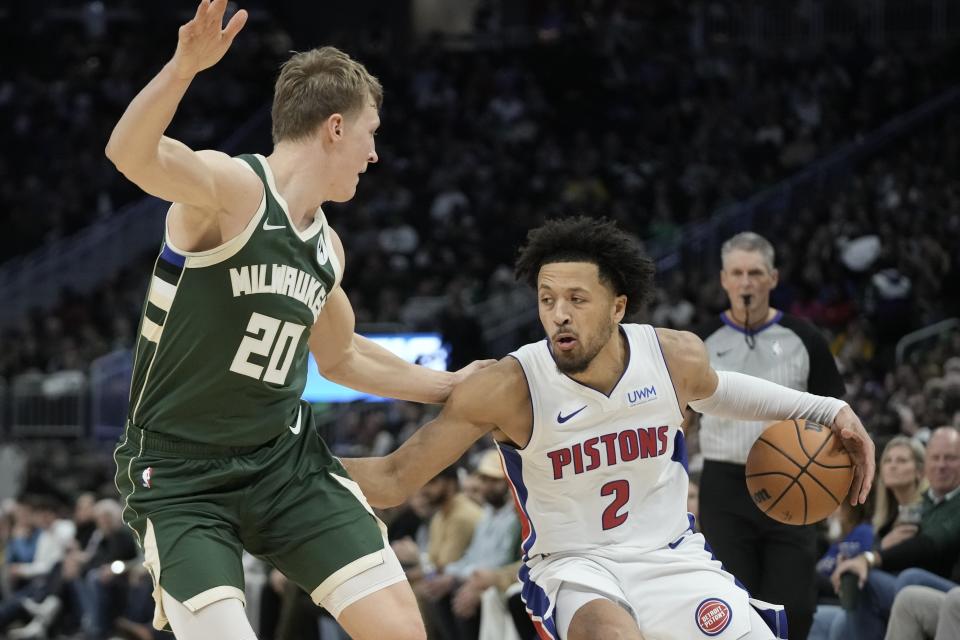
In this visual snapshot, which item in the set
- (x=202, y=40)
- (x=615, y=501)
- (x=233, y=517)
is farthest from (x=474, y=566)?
(x=202, y=40)

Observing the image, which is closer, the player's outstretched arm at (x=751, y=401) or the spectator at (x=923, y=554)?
the player's outstretched arm at (x=751, y=401)

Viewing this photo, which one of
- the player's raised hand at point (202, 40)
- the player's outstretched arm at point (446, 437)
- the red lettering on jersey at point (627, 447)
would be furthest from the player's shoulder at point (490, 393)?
the player's raised hand at point (202, 40)

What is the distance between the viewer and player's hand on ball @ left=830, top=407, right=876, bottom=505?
4840mm

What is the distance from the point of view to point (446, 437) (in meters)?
4.53

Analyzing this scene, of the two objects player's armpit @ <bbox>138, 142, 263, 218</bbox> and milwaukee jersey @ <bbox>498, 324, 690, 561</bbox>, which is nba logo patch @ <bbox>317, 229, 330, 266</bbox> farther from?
milwaukee jersey @ <bbox>498, 324, 690, 561</bbox>

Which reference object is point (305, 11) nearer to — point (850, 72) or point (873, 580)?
point (850, 72)

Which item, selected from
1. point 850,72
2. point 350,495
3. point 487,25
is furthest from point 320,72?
point 487,25

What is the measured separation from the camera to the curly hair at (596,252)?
4648 mm

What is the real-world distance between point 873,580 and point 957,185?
8850 mm

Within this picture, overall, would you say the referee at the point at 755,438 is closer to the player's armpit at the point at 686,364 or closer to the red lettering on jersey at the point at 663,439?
the player's armpit at the point at 686,364

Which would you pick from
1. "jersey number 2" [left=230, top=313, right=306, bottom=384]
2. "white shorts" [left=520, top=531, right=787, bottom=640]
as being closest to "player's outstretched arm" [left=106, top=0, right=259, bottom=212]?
"jersey number 2" [left=230, top=313, right=306, bottom=384]

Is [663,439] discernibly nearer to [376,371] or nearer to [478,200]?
[376,371]

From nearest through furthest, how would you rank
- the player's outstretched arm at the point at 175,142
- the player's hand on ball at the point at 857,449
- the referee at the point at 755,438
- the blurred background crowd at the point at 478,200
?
the player's outstretched arm at the point at 175,142 < the player's hand on ball at the point at 857,449 < the referee at the point at 755,438 < the blurred background crowd at the point at 478,200

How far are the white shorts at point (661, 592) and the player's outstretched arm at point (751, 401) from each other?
0.56 metres
